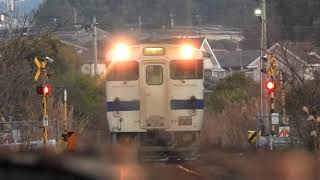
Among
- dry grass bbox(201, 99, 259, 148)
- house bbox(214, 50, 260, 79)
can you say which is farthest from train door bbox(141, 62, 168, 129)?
house bbox(214, 50, 260, 79)

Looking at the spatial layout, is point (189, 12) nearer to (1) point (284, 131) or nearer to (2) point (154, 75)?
(1) point (284, 131)

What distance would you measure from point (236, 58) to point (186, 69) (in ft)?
163

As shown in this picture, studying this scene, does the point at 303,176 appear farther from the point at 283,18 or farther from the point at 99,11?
the point at 99,11

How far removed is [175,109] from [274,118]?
5.70m

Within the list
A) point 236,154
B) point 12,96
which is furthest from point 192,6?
point 236,154

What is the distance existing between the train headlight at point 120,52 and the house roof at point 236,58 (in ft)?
151

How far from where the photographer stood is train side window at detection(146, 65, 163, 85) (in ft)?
51.4

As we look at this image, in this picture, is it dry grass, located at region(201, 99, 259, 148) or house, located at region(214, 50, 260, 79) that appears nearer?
dry grass, located at region(201, 99, 259, 148)

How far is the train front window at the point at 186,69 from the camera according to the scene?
15704 millimetres

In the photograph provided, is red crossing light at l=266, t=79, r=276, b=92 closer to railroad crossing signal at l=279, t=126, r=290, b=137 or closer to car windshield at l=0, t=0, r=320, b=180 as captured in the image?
car windshield at l=0, t=0, r=320, b=180

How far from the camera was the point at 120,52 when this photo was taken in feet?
52.0

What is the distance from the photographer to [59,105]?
2584 cm

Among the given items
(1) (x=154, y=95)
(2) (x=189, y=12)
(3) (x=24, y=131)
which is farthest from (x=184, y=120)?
(2) (x=189, y=12)

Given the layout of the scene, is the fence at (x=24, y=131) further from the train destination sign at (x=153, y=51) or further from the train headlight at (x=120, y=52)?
the train destination sign at (x=153, y=51)
